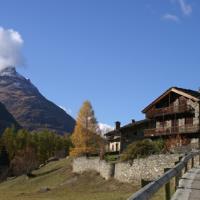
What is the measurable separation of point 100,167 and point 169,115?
74.8ft

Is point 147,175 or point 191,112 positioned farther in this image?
point 191,112

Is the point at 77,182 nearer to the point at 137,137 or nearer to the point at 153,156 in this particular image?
the point at 153,156

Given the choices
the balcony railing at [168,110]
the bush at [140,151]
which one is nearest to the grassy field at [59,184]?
the bush at [140,151]

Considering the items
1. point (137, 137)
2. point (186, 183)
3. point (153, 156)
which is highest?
point (137, 137)

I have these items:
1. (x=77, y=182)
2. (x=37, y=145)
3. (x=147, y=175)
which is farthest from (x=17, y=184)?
(x=37, y=145)

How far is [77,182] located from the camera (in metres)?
57.6

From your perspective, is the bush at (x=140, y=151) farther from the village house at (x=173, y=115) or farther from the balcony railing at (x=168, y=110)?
the balcony railing at (x=168, y=110)

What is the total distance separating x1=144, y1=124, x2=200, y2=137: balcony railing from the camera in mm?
69062

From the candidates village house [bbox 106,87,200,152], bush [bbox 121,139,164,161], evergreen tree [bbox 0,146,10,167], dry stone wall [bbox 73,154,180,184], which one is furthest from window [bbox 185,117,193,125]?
evergreen tree [bbox 0,146,10,167]

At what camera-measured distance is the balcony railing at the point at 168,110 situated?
235 feet

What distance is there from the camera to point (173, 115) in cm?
7544

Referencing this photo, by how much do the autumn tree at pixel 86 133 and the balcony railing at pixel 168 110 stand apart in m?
15.9

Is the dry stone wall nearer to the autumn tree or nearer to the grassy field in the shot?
the grassy field

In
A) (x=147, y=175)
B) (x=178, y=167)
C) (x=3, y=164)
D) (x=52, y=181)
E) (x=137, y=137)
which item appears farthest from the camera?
(x=3, y=164)
